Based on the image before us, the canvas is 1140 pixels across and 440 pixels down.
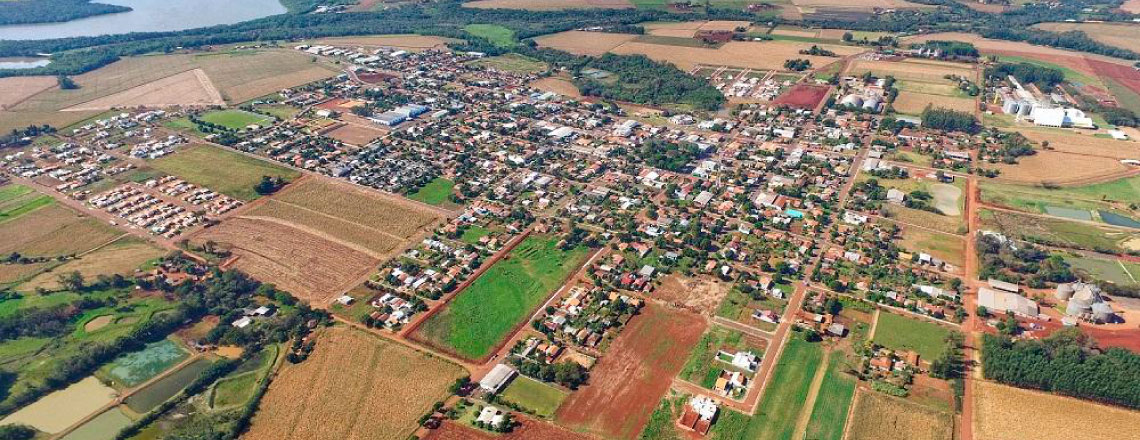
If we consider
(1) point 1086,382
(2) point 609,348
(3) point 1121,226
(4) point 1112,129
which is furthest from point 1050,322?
(4) point 1112,129

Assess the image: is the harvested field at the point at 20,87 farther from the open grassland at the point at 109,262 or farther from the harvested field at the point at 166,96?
the open grassland at the point at 109,262

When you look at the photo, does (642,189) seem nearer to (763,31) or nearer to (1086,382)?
(1086,382)

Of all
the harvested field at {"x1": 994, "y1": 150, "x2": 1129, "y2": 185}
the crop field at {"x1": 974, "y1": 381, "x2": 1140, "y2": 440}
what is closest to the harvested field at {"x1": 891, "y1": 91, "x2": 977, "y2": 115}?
the harvested field at {"x1": 994, "y1": 150, "x2": 1129, "y2": 185}

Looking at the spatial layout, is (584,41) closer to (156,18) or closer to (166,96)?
(166,96)

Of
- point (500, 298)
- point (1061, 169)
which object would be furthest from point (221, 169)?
point (1061, 169)

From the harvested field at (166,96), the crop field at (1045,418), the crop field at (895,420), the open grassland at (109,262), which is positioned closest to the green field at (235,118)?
the harvested field at (166,96)
